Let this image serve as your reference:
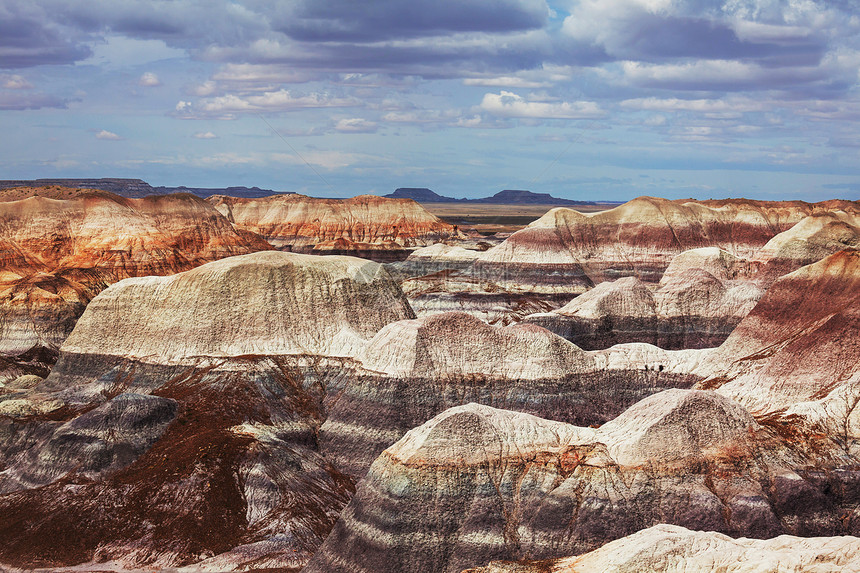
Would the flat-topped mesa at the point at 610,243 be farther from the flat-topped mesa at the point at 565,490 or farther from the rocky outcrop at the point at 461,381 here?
the flat-topped mesa at the point at 565,490

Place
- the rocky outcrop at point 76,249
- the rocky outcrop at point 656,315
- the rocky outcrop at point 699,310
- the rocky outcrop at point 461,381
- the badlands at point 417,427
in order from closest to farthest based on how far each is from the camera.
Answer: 1. the badlands at point 417,427
2. the rocky outcrop at point 461,381
3. the rocky outcrop at point 656,315
4. the rocky outcrop at point 699,310
5. the rocky outcrop at point 76,249

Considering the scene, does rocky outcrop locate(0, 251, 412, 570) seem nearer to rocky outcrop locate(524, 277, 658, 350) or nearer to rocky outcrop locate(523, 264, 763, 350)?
rocky outcrop locate(524, 277, 658, 350)

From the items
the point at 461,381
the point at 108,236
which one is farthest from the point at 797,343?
the point at 108,236

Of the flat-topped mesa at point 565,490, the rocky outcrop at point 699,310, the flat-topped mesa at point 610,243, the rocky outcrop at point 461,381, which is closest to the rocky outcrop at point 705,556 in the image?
the flat-topped mesa at point 565,490

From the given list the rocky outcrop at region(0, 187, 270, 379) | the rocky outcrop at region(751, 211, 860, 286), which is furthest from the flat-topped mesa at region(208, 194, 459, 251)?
→ the rocky outcrop at region(751, 211, 860, 286)

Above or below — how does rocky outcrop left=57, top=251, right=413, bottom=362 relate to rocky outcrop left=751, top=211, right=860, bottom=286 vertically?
below

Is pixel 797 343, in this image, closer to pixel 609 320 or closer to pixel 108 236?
pixel 609 320

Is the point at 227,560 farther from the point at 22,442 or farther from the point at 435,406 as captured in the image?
the point at 22,442
